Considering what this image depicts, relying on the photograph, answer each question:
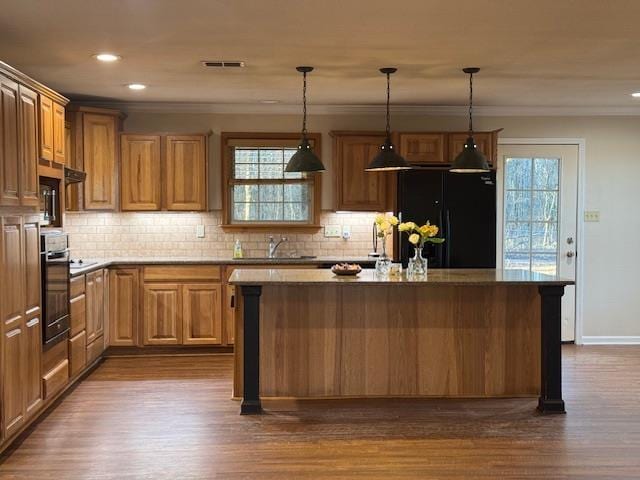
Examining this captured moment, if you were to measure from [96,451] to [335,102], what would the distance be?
13.1 ft

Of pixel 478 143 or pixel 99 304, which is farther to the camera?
pixel 478 143

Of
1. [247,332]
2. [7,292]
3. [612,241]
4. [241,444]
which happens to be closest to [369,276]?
[247,332]

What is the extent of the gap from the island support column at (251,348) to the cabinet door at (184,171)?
2.29m

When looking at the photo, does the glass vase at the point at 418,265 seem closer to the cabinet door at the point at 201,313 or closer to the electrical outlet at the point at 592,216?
the cabinet door at the point at 201,313

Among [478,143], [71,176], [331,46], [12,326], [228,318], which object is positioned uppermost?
[331,46]

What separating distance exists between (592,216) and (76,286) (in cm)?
500

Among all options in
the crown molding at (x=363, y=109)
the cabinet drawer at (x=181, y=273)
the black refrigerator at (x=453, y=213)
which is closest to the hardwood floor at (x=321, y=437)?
the cabinet drawer at (x=181, y=273)

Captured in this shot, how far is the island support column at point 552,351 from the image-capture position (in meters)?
4.55

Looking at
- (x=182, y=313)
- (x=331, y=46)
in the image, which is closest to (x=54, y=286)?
(x=182, y=313)

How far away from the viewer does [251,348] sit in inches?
178

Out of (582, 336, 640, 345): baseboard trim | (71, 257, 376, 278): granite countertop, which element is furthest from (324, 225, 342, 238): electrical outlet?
(582, 336, 640, 345): baseboard trim

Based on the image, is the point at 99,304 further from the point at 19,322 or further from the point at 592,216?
the point at 592,216

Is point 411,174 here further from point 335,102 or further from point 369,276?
point 369,276

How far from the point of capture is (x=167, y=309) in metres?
6.28
